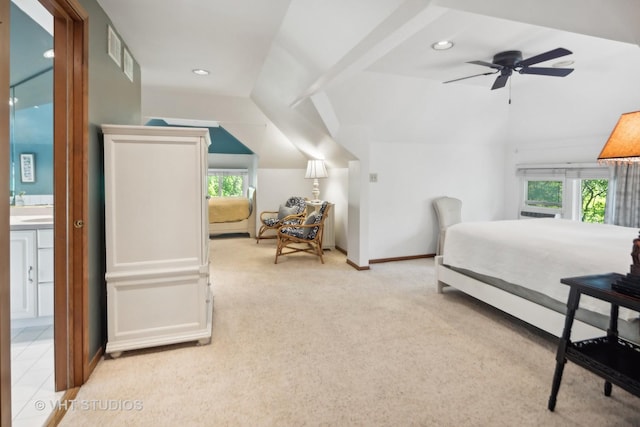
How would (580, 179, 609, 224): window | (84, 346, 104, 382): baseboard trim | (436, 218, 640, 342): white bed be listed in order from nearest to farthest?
(84, 346, 104, 382): baseboard trim → (436, 218, 640, 342): white bed → (580, 179, 609, 224): window

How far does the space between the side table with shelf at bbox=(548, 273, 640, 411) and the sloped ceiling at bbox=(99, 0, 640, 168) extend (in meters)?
1.11

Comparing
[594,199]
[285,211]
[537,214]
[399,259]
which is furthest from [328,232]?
[594,199]

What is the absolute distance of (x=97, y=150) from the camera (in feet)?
7.05

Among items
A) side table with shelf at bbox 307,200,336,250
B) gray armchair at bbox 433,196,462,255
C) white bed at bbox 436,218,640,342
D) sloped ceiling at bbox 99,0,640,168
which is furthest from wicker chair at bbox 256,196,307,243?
white bed at bbox 436,218,640,342

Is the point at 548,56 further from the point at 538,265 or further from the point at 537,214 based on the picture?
the point at 537,214

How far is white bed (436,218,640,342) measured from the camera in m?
2.12

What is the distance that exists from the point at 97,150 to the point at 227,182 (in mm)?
5954

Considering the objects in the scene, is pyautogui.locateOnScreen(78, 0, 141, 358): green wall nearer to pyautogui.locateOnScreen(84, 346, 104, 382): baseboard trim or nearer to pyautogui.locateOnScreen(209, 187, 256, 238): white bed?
pyautogui.locateOnScreen(84, 346, 104, 382): baseboard trim

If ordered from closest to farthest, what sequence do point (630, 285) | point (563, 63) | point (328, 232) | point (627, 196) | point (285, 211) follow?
point (630, 285), point (563, 63), point (627, 196), point (328, 232), point (285, 211)

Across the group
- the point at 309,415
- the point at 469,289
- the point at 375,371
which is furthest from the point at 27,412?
the point at 469,289

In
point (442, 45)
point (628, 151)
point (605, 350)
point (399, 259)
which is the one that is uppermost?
point (442, 45)

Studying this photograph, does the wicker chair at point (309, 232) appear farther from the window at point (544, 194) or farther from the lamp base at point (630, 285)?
the lamp base at point (630, 285)

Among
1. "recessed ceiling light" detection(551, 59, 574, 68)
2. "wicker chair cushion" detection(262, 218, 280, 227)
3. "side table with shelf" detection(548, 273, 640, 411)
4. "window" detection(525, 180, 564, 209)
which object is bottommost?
"side table with shelf" detection(548, 273, 640, 411)

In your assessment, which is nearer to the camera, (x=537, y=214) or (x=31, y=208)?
(x=31, y=208)
